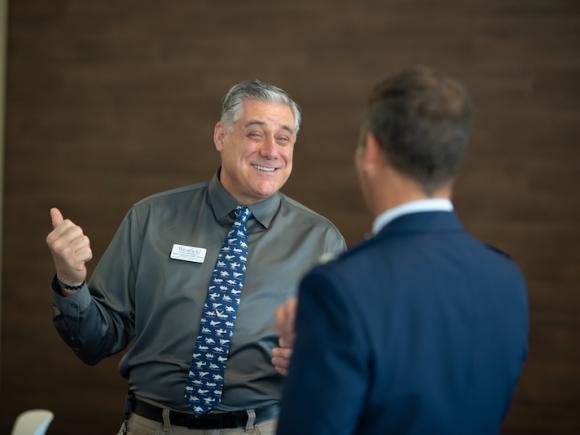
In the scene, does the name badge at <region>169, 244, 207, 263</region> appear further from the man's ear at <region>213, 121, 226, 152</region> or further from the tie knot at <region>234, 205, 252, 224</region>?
the man's ear at <region>213, 121, 226, 152</region>

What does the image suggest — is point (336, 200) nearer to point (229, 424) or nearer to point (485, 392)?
point (229, 424)

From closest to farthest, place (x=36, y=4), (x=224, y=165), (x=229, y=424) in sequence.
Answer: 1. (x=229, y=424)
2. (x=224, y=165)
3. (x=36, y=4)

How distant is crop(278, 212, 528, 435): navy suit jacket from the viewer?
4.16ft

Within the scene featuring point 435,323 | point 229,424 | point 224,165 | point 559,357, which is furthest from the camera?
point 559,357

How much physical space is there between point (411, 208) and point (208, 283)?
1.18 m

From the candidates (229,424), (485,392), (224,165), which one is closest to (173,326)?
(229,424)

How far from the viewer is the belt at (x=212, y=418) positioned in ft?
7.50

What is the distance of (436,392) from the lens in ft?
4.29

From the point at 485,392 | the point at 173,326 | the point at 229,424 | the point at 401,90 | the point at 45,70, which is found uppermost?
the point at 45,70

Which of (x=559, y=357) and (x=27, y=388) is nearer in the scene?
(x=559, y=357)

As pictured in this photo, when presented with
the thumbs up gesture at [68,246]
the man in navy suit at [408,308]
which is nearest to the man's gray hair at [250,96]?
the thumbs up gesture at [68,246]

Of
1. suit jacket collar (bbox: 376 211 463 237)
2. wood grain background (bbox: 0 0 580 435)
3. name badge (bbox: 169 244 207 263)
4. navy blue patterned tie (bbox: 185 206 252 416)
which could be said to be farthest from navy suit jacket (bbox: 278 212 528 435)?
wood grain background (bbox: 0 0 580 435)

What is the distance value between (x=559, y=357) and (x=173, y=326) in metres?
2.90

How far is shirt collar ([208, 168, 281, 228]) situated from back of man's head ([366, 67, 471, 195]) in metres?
1.23
